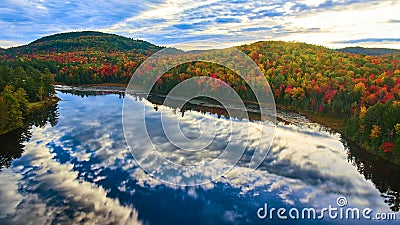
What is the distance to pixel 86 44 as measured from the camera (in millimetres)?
152625

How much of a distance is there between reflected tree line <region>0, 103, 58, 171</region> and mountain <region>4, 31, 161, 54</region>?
110m

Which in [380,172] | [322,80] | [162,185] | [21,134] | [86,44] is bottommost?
[380,172]

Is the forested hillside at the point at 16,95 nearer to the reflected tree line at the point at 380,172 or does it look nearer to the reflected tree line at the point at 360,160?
the reflected tree line at the point at 360,160

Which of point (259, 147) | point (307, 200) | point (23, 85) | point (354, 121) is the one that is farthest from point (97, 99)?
point (307, 200)

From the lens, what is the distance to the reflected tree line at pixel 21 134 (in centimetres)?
2400

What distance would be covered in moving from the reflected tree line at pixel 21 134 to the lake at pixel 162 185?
0.07 metres

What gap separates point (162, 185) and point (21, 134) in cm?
1697

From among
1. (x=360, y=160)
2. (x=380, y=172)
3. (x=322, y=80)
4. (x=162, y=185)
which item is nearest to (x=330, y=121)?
(x=322, y=80)

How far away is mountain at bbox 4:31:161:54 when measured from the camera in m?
148

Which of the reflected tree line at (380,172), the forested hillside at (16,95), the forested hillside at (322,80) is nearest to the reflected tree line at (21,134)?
the forested hillside at (16,95)

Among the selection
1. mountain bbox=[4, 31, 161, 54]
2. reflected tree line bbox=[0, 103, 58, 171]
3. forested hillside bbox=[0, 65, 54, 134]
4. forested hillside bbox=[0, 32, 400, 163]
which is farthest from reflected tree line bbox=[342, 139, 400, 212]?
mountain bbox=[4, 31, 161, 54]

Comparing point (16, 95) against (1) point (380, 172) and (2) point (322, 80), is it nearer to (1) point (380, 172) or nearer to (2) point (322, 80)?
(1) point (380, 172)

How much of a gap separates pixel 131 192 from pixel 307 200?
9.42 metres

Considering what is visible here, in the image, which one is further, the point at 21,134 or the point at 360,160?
the point at 21,134
